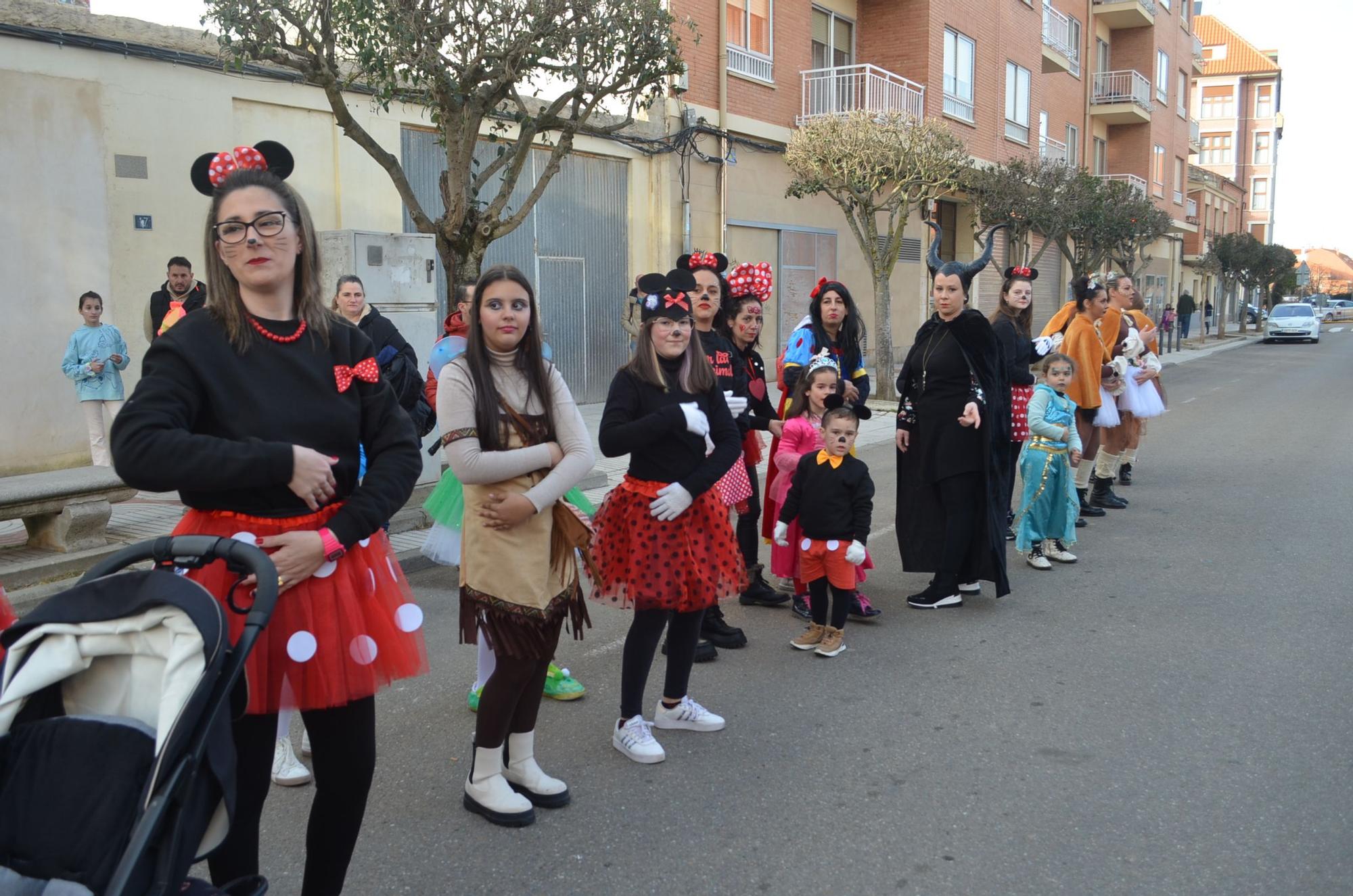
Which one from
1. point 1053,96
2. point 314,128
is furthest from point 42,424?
point 1053,96

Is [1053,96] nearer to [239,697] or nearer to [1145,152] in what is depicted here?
[1145,152]

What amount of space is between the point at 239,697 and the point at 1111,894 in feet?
8.15

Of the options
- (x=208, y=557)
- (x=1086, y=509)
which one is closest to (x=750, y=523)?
(x=208, y=557)

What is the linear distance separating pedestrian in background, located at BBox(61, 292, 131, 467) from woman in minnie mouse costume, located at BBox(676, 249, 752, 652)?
21.9ft

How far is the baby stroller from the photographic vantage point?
75.3 inches

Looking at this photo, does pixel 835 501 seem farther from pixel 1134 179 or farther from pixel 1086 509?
pixel 1134 179

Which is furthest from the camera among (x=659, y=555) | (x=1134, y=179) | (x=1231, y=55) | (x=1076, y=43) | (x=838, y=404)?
(x=1231, y=55)

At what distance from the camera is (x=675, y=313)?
4.17 metres

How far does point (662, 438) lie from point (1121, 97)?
126ft

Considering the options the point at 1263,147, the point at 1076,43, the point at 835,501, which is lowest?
the point at 835,501

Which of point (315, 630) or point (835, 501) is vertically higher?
point (315, 630)

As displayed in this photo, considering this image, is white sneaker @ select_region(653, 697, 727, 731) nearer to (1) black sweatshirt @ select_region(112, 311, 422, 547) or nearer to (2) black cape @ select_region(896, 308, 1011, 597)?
(1) black sweatshirt @ select_region(112, 311, 422, 547)

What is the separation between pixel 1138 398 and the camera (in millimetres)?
9789

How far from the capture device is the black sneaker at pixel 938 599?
6.30 m
